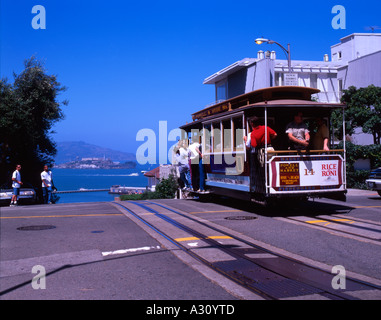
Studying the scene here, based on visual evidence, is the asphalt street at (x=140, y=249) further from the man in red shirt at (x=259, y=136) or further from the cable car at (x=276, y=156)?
the man in red shirt at (x=259, y=136)

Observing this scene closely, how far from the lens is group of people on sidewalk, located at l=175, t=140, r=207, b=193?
49.3 feet

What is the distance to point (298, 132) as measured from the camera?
1136 centimetres

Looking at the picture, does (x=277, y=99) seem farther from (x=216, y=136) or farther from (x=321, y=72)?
(x=321, y=72)

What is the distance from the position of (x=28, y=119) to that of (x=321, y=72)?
89.0 ft

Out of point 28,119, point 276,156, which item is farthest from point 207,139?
point 28,119

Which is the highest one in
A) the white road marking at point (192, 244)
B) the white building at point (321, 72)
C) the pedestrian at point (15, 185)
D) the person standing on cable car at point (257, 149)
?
the white building at point (321, 72)

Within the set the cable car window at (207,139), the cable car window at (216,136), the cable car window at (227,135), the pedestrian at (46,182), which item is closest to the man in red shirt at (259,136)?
the cable car window at (227,135)

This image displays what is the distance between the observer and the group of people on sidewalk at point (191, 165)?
15.0 m

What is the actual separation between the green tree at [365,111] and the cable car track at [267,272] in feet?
61.3

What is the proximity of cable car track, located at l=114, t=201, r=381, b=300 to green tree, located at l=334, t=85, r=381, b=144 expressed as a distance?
1868cm

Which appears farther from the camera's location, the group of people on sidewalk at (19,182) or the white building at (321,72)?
the white building at (321,72)
